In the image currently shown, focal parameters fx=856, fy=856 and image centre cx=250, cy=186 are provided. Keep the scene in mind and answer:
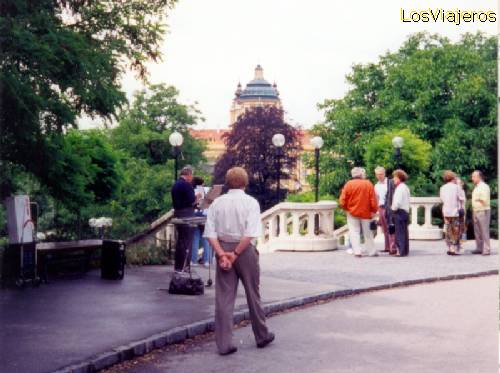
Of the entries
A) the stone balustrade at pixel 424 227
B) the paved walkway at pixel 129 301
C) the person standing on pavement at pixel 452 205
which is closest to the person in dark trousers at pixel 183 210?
the paved walkway at pixel 129 301

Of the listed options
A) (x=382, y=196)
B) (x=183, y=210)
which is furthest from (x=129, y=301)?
(x=382, y=196)

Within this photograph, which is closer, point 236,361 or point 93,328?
point 236,361

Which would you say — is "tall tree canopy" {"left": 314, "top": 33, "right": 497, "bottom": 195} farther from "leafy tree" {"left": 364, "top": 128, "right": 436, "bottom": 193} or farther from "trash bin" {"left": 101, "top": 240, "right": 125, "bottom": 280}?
"trash bin" {"left": 101, "top": 240, "right": 125, "bottom": 280}

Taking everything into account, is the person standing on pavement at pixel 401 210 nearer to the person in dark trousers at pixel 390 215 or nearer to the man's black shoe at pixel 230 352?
the person in dark trousers at pixel 390 215

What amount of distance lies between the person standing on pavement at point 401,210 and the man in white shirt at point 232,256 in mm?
10091

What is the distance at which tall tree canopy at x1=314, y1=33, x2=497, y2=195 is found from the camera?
42500 mm

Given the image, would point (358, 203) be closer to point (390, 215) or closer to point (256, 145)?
point (390, 215)

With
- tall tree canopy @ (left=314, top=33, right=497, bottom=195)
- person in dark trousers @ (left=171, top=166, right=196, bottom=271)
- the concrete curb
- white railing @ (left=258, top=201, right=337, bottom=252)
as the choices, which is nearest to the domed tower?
tall tree canopy @ (left=314, top=33, right=497, bottom=195)

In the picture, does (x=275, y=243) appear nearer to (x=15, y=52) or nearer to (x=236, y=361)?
(x=15, y=52)

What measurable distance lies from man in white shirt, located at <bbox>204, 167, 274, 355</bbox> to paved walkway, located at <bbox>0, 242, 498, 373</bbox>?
3.00ft

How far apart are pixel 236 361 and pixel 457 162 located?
120 feet

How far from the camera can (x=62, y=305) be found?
10.1 m

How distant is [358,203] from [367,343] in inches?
368

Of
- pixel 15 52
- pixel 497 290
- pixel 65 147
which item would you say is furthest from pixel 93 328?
pixel 497 290
